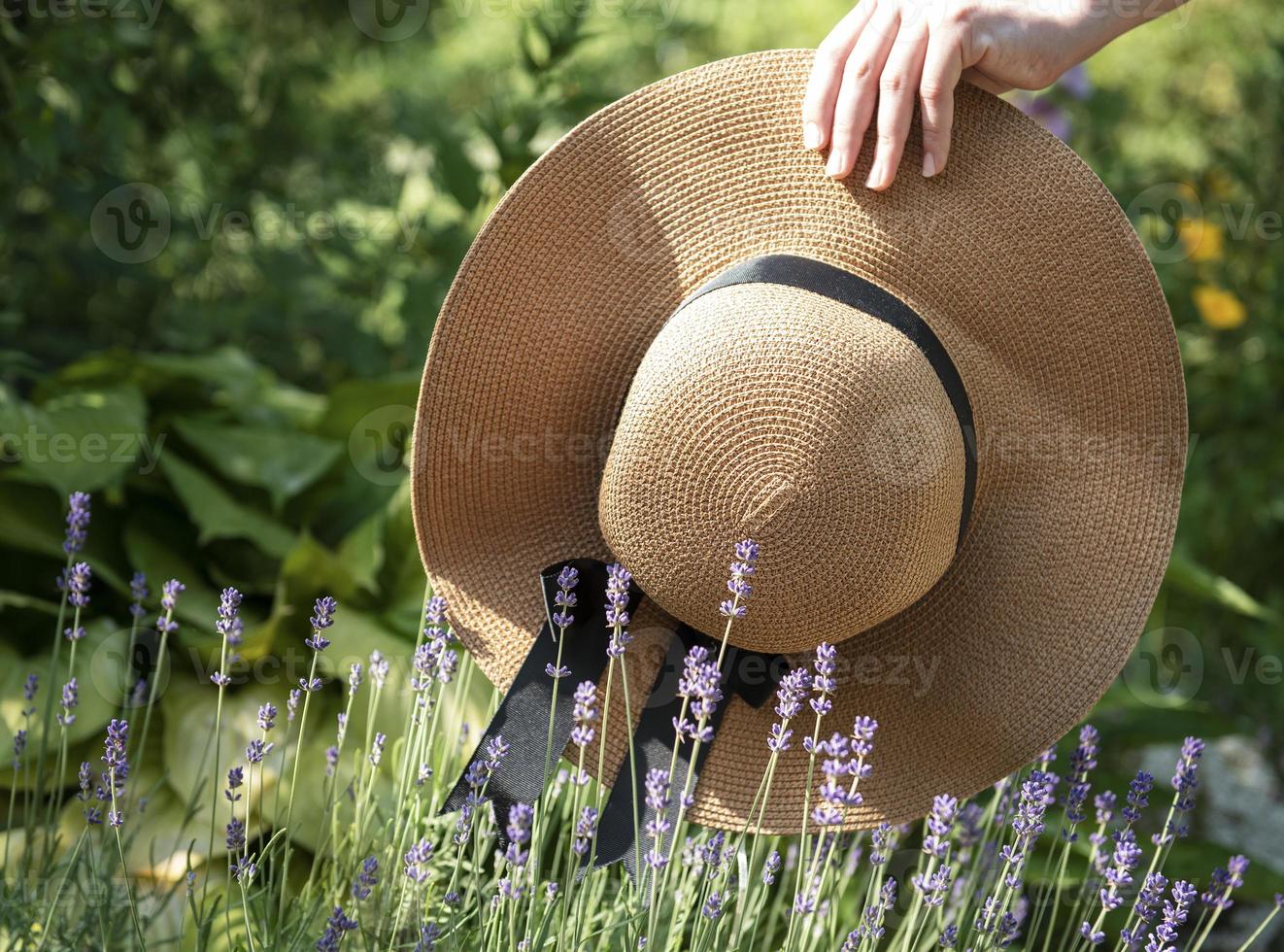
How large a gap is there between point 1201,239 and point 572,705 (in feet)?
10.8

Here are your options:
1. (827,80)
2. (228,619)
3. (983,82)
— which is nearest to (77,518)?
(228,619)

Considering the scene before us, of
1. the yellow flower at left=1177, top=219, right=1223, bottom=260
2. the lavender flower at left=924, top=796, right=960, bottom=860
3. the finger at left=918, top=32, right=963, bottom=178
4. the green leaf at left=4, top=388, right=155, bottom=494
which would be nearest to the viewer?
the lavender flower at left=924, top=796, right=960, bottom=860

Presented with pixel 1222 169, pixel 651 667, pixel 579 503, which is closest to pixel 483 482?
pixel 579 503

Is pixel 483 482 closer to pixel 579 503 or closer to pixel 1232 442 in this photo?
pixel 579 503

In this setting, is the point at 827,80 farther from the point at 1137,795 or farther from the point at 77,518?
the point at 77,518

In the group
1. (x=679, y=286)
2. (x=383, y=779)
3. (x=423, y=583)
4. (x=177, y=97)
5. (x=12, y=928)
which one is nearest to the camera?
(x=12, y=928)

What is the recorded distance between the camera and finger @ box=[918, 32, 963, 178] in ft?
4.24

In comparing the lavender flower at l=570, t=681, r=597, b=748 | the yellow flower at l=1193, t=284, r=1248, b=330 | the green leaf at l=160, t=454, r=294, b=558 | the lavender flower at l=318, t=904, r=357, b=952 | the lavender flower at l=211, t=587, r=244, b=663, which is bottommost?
the lavender flower at l=318, t=904, r=357, b=952

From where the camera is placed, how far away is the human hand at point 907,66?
1.30 metres

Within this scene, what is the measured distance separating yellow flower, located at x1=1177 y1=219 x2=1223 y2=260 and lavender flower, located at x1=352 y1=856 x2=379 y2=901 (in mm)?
3208

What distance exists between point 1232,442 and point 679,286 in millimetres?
2758

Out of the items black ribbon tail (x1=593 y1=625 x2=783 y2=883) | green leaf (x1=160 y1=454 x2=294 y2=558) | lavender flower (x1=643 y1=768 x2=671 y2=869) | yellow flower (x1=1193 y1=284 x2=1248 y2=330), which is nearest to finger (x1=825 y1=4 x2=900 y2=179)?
black ribbon tail (x1=593 y1=625 x2=783 y2=883)

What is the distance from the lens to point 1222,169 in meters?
3.69

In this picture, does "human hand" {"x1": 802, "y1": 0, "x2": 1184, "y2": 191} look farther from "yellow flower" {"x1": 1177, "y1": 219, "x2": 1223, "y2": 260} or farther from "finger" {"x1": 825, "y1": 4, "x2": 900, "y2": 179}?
"yellow flower" {"x1": 1177, "y1": 219, "x2": 1223, "y2": 260}
